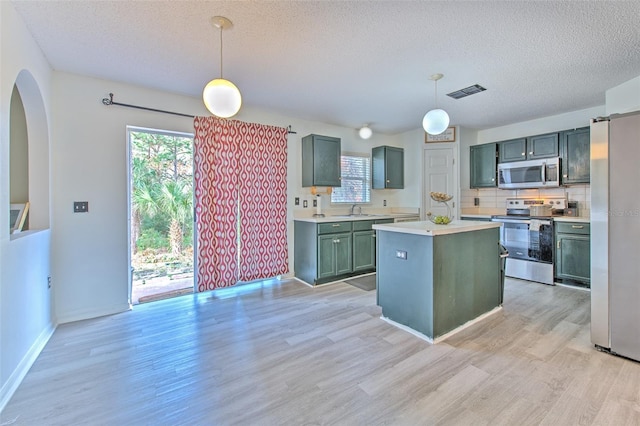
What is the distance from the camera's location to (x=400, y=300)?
8.61ft

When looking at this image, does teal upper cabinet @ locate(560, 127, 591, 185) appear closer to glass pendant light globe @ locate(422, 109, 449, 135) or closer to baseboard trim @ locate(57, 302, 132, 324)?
glass pendant light globe @ locate(422, 109, 449, 135)

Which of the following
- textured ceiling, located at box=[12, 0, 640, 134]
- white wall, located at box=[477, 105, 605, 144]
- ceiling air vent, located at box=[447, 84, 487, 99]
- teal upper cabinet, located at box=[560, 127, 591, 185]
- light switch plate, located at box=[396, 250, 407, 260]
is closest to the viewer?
textured ceiling, located at box=[12, 0, 640, 134]

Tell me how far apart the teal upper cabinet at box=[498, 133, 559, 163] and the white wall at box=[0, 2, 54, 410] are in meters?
5.91

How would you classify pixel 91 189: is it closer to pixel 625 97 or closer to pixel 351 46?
pixel 351 46

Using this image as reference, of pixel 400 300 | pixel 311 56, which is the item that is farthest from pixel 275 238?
pixel 311 56

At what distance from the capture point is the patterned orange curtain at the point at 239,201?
349 cm

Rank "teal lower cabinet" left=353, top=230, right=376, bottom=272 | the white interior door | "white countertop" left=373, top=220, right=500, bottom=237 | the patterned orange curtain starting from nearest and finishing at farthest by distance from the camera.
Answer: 1. "white countertop" left=373, top=220, right=500, bottom=237
2. the patterned orange curtain
3. "teal lower cabinet" left=353, top=230, right=376, bottom=272
4. the white interior door

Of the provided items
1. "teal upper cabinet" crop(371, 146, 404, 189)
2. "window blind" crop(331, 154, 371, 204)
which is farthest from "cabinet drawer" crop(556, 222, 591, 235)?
"window blind" crop(331, 154, 371, 204)

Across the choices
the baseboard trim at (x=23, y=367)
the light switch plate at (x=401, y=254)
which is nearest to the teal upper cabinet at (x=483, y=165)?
the light switch plate at (x=401, y=254)

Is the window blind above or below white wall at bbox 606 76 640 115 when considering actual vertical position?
below

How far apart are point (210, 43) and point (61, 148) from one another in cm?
191

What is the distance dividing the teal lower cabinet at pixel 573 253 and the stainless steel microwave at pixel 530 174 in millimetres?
735

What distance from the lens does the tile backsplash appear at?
416cm

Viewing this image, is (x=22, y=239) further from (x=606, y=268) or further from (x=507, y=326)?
(x=606, y=268)
